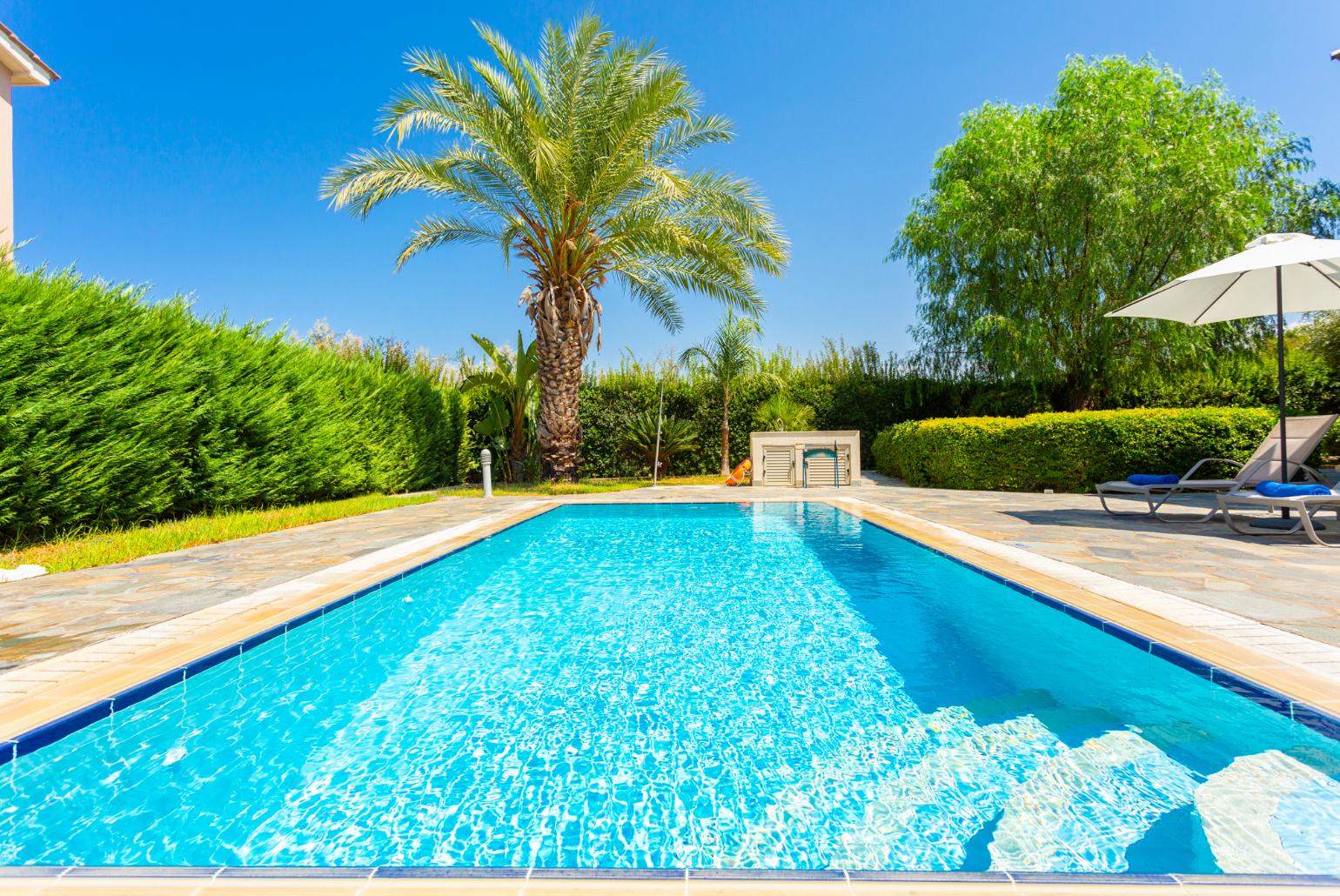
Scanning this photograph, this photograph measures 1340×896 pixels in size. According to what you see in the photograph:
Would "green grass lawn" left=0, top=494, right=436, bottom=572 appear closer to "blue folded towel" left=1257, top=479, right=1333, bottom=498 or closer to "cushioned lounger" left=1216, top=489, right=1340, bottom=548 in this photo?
"cushioned lounger" left=1216, top=489, right=1340, bottom=548

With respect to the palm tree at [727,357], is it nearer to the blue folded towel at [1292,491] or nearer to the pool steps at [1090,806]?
the blue folded towel at [1292,491]

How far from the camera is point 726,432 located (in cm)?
1608

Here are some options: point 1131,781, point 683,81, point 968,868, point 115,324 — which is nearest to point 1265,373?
point 683,81

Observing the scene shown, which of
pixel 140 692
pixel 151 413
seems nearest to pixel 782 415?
pixel 151 413

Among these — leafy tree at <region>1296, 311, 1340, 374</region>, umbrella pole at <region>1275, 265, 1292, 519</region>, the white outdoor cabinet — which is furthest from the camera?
leafy tree at <region>1296, 311, 1340, 374</region>

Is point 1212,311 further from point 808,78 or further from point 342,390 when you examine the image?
point 342,390

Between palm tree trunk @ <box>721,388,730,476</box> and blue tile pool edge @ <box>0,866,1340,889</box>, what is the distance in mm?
14430

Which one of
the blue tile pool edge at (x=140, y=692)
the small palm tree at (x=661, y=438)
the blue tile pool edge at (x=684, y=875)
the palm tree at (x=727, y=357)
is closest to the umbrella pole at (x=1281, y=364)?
the blue tile pool edge at (x=684, y=875)

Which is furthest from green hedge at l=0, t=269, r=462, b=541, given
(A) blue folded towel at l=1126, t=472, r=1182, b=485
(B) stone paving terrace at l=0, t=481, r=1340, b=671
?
(A) blue folded towel at l=1126, t=472, r=1182, b=485

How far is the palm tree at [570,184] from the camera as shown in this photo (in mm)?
11211

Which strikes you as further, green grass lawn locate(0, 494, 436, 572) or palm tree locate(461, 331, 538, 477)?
palm tree locate(461, 331, 538, 477)

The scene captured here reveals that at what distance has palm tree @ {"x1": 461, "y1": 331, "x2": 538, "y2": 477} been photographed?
1534cm

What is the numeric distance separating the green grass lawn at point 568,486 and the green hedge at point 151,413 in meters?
2.16

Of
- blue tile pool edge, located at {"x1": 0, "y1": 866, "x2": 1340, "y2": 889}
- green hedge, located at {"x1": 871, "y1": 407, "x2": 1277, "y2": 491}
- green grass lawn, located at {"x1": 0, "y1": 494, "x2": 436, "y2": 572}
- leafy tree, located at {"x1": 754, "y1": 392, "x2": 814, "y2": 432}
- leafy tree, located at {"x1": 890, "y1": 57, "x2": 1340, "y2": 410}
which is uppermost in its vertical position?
leafy tree, located at {"x1": 890, "y1": 57, "x2": 1340, "y2": 410}
